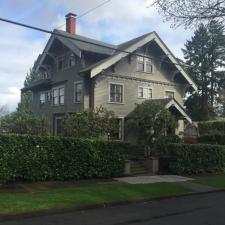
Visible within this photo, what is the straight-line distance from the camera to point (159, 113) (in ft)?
93.3

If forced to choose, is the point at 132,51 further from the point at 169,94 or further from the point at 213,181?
the point at 213,181

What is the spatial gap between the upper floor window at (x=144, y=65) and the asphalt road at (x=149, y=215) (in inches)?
752

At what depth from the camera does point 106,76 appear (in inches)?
1227

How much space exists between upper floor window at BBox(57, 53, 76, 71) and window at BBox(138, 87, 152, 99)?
5567 mm

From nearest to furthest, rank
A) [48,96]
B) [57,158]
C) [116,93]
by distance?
[57,158]
[116,93]
[48,96]

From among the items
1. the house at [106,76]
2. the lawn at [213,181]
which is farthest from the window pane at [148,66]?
the lawn at [213,181]

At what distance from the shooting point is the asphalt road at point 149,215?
1155cm

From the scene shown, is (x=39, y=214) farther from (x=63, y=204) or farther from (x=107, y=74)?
(x=107, y=74)

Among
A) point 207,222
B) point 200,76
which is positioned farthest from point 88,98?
point 200,76

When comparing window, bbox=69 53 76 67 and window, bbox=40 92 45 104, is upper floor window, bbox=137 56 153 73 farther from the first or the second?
window, bbox=40 92 45 104

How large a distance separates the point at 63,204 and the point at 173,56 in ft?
76.6

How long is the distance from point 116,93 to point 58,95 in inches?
224

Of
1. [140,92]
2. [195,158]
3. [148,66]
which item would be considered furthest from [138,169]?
[148,66]

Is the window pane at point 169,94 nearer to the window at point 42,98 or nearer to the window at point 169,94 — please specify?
the window at point 169,94
